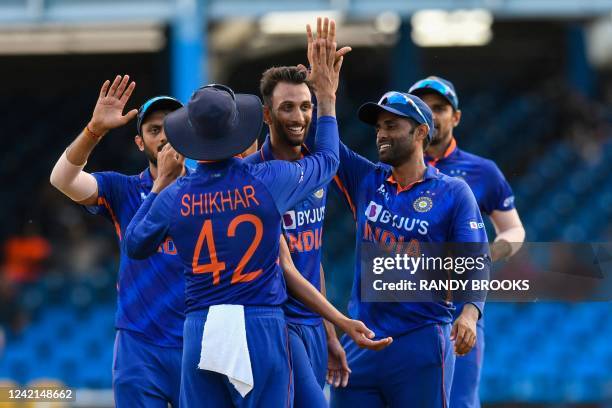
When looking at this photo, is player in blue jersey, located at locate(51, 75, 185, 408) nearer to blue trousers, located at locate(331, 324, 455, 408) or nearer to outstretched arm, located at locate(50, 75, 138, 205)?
outstretched arm, located at locate(50, 75, 138, 205)

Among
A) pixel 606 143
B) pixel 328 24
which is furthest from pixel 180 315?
pixel 606 143

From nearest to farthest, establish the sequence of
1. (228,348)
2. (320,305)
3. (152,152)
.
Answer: (228,348), (320,305), (152,152)

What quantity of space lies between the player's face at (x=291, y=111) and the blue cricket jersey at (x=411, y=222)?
1.38 feet

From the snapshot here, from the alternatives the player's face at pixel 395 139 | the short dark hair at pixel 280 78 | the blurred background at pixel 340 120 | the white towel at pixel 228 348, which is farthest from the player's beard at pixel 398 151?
the blurred background at pixel 340 120

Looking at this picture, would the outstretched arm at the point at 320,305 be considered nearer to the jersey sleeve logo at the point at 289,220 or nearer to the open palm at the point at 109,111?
the jersey sleeve logo at the point at 289,220

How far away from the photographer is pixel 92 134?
18.7 ft

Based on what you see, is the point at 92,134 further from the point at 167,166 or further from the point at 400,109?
the point at 400,109

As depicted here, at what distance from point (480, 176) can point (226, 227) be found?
8.20ft

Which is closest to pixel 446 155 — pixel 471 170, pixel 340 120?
pixel 471 170

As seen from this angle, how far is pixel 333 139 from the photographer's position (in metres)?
5.41

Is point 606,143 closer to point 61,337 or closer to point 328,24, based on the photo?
point 61,337

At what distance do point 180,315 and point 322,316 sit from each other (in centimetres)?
98

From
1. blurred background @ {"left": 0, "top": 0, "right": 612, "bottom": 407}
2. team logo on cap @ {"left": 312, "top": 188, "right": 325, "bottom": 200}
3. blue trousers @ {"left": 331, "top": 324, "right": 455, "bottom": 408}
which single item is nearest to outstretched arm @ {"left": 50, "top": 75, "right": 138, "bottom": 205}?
team logo on cap @ {"left": 312, "top": 188, "right": 325, "bottom": 200}

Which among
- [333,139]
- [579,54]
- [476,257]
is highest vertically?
[579,54]
